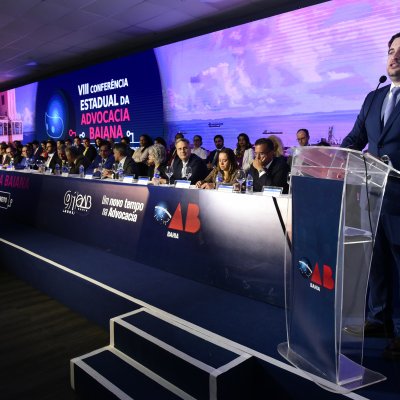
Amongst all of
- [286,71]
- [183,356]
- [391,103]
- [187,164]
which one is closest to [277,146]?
[286,71]

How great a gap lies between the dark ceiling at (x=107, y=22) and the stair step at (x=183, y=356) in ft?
14.6

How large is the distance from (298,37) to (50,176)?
3.45m

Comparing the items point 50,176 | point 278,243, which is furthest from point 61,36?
point 278,243

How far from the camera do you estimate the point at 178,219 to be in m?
2.39

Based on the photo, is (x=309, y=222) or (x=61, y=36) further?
(x=61, y=36)

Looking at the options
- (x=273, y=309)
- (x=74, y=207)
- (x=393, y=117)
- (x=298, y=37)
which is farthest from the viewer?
(x=298, y=37)

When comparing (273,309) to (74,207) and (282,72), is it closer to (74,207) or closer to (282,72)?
(74,207)

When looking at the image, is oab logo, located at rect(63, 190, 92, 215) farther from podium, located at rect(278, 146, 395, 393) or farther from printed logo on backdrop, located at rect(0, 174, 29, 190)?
podium, located at rect(278, 146, 395, 393)

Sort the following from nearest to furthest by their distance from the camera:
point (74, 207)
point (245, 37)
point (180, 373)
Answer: point (180, 373) → point (74, 207) → point (245, 37)

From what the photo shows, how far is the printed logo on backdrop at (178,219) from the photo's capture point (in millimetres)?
2288

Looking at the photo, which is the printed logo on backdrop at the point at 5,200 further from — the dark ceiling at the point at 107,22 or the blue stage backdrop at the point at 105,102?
Result: the blue stage backdrop at the point at 105,102

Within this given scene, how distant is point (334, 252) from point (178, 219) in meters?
1.36

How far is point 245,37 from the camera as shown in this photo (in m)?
5.34

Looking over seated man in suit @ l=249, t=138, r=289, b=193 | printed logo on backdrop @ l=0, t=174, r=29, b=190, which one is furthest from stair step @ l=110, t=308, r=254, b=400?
printed logo on backdrop @ l=0, t=174, r=29, b=190
